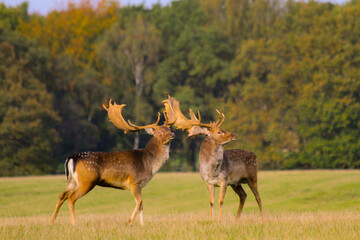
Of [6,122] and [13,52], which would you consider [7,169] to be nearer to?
[6,122]

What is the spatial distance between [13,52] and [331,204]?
2686cm

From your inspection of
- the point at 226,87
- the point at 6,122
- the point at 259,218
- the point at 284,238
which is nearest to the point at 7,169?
the point at 6,122


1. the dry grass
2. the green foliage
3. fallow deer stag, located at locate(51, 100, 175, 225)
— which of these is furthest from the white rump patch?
the green foliage

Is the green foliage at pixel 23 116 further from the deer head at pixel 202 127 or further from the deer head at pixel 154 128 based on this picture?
the deer head at pixel 154 128

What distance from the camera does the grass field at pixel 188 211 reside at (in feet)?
35.2

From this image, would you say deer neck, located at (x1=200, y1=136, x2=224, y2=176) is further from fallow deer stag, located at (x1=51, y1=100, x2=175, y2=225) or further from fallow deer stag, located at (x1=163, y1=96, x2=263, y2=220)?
fallow deer stag, located at (x1=51, y1=100, x2=175, y2=225)

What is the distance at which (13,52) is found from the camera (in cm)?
4375

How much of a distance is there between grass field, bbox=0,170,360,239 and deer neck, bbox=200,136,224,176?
1.01 m

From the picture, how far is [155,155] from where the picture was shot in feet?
41.3

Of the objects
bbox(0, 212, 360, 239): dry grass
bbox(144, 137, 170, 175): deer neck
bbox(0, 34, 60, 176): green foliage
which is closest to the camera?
bbox(0, 212, 360, 239): dry grass

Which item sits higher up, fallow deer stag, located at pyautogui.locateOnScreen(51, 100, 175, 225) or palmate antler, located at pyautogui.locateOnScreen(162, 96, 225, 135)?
palmate antler, located at pyautogui.locateOnScreen(162, 96, 225, 135)

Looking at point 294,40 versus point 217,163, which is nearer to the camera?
point 217,163

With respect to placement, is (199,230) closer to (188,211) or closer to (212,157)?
(212,157)

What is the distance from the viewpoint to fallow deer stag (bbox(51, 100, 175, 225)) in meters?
11.9
